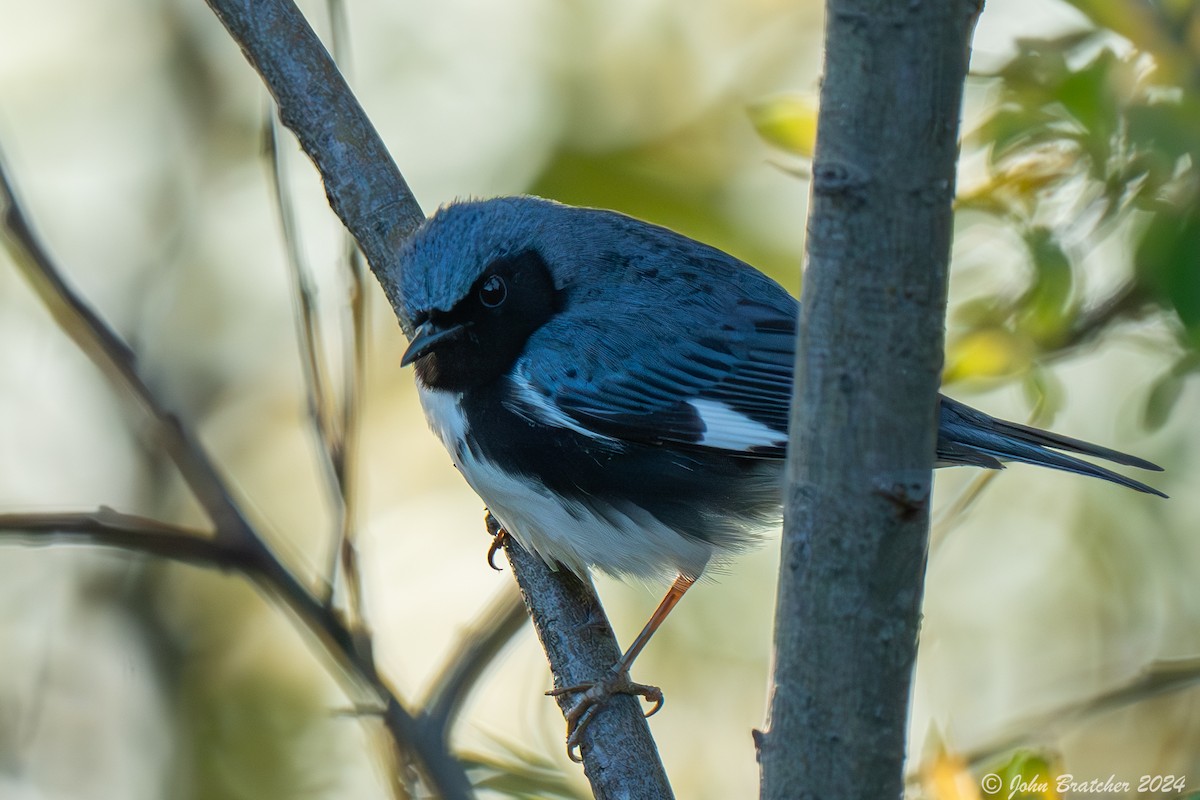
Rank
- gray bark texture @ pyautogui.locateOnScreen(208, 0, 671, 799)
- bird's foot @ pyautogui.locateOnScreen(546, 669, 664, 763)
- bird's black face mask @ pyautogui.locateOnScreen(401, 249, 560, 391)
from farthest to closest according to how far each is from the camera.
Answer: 1. bird's black face mask @ pyautogui.locateOnScreen(401, 249, 560, 391)
2. gray bark texture @ pyautogui.locateOnScreen(208, 0, 671, 799)
3. bird's foot @ pyautogui.locateOnScreen(546, 669, 664, 763)

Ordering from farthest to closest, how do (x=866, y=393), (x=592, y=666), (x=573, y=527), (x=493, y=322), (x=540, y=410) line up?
(x=493, y=322), (x=540, y=410), (x=573, y=527), (x=592, y=666), (x=866, y=393)

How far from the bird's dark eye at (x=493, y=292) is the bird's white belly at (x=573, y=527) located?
284 millimetres

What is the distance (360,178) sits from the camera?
317cm

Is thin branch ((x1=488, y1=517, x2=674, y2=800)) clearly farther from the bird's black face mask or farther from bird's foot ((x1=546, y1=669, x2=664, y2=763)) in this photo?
the bird's black face mask

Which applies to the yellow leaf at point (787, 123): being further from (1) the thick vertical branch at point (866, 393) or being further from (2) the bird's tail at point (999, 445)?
(1) the thick vertical branch at point (866, 393)

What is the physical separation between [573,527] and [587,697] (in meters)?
0.44

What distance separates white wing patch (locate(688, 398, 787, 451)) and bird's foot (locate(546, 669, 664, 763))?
0.64m

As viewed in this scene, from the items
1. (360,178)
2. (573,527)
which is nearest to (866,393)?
(573,527)

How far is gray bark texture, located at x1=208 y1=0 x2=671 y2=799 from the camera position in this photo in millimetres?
2939

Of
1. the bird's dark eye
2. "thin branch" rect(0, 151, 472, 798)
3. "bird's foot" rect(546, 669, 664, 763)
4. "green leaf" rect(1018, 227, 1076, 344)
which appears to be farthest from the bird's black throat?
"green leaf" rect(1018, 227, 1076, 344)

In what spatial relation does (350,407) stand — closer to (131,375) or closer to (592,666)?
(131,375)

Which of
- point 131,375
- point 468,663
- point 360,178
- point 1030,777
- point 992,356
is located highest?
point 360,178

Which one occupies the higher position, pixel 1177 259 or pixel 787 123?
pixel 787 123

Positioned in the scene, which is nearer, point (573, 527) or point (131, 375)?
point (131, 375)
